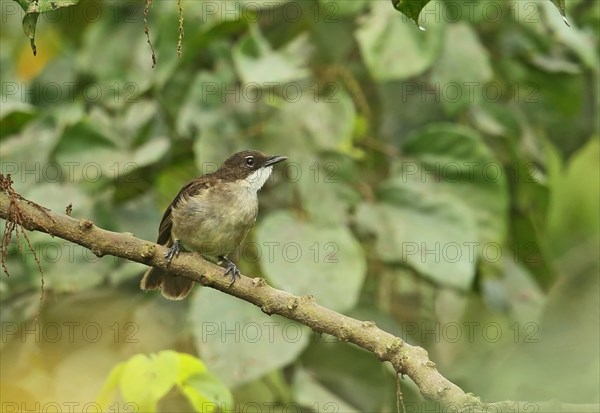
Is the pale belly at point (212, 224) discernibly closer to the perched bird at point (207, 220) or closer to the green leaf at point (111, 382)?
the perched bird at point (207, 220)

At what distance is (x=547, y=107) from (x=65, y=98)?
2710 mm

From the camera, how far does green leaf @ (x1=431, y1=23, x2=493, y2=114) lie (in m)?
5.23

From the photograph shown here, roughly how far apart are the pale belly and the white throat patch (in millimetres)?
176

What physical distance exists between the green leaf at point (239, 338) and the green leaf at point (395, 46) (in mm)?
1299

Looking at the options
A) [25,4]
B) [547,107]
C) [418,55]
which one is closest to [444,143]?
[418,55]

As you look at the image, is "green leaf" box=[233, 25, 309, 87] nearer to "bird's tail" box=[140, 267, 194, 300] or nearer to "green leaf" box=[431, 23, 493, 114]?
"green leaf" box=[431, 23, 493, 114]

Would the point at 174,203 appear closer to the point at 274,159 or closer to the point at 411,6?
the point at 274,159

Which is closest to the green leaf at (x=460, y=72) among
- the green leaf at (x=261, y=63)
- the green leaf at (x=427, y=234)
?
the green leaf at (x=427, y=234)

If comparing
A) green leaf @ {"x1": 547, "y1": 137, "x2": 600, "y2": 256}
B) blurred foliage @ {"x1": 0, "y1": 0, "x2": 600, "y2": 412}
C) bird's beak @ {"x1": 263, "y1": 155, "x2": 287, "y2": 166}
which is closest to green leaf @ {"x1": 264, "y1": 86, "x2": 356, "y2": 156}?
blurred foliage @ {"x1": 0, "y1": 0, "x2": 600, "y2": 412}

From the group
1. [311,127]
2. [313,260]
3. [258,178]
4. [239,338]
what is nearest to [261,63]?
[311,127]

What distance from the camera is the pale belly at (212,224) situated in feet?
14.7

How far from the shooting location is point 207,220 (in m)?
4.51

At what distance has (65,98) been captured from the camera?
18.6 feet

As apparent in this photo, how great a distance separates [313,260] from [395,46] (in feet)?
3.80
